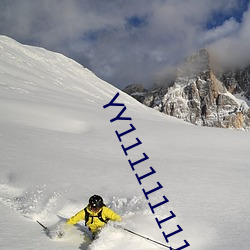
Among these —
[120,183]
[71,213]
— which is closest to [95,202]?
[71,213]

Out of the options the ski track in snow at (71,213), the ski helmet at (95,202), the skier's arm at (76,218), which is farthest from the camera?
the skier's arm at (76,218)

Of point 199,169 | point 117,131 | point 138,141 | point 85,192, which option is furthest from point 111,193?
point 117,131

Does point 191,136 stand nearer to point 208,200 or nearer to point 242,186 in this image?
point 242,186

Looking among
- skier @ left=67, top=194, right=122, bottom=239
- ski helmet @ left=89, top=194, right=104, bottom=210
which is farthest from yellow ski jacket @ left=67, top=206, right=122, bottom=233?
ski helmet @ left=89, top=194, right=104, bottom=210

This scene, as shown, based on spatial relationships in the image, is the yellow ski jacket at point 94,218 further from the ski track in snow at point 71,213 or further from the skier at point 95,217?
the ski track in snow at point 71,213

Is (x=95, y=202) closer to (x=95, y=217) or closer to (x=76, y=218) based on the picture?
(x=95, y=217)

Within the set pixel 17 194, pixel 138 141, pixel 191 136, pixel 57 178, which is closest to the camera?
pixel 17 194

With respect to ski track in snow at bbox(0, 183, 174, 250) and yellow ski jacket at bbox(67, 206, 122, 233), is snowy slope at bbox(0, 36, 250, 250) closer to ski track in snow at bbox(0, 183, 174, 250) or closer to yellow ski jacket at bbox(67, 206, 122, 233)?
ski track in snow at bbox(0, 183, 174, 250)

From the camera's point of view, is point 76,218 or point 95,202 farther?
point 76,218

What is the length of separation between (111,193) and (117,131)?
8.18 metres

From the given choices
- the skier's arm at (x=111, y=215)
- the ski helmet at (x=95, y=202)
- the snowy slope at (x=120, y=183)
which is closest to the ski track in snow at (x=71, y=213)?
the snowy slope at (x=120, y=183)

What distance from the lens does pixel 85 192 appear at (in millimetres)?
7598

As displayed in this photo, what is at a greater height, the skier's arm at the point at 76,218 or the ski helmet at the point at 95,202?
the ski helmet at the point at 95,202

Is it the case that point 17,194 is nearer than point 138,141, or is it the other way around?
point 17,194
